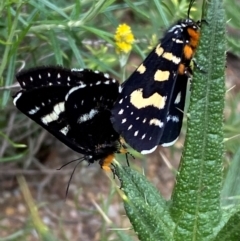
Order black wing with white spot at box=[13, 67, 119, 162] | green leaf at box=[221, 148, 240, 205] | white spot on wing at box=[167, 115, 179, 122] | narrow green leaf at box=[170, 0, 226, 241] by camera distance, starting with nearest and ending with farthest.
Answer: narrow green leaf at box=[170, 0, 226, 241] → green leaf at box=[221, 148, 240, 205] → black wing with white spot at box=[13, 67, 119, 162] → white spot on wing at box=[167, 115, 179, 122]

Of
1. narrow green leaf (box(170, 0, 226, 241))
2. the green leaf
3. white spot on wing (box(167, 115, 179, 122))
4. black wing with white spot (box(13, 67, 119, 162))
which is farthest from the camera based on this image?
white spot on wing (box(167, 115, 179, 122))

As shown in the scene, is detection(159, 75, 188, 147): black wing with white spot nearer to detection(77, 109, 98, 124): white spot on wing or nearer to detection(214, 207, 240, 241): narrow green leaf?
detection(77, 109, 98, 124): white spot on wing

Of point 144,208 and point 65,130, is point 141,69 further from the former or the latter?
point 144,208

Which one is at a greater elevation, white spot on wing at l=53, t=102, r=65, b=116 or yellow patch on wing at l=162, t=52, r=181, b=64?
yellow patch on wing at l=162, t=52, r=181, b=64

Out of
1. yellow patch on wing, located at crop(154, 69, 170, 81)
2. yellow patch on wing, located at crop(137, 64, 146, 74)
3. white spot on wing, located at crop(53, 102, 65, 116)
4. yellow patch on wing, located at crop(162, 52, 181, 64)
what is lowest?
white spot on wing, located at crop(53, 102, 65, 116)

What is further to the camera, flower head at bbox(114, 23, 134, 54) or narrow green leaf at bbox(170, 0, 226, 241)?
flower head at bbox(114, 23, 134, 54)

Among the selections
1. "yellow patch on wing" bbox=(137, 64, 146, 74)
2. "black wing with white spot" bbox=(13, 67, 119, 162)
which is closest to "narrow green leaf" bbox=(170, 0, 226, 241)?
"black wing with white spot" bbox=(13, 67, 119, 162)

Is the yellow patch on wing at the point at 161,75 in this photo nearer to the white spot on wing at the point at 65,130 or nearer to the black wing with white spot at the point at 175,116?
the black wing with white spot at the point at 175,116
